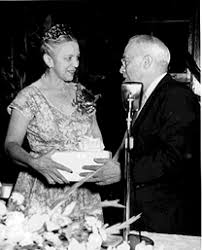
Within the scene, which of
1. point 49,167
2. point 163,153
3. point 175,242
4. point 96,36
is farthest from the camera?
point 96,36

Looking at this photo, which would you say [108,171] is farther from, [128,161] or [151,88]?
[128,161]

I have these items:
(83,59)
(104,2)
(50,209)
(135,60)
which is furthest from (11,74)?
(50,209)

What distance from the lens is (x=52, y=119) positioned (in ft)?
8.80

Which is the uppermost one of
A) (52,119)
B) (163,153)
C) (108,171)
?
(52,119)

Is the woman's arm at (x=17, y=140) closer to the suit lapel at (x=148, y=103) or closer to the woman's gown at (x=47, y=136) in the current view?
the woman's gown at (x=47, y=136)

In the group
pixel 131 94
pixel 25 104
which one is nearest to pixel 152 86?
pixel 131 94

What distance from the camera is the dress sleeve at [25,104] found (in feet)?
8.66

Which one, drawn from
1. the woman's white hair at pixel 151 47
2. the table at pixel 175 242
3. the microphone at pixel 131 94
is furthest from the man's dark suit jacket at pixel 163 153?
the microphone at pixel 131 94

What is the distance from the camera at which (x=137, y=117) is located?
246 cm

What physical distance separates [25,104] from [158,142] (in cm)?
78

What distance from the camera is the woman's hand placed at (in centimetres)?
238

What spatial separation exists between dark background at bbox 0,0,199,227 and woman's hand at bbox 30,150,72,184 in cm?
258

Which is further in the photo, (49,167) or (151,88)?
(151,88)

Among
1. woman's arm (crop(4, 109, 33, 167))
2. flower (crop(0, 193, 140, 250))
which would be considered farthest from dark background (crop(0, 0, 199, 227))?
flower (crop(0, 193, 140, 250))
